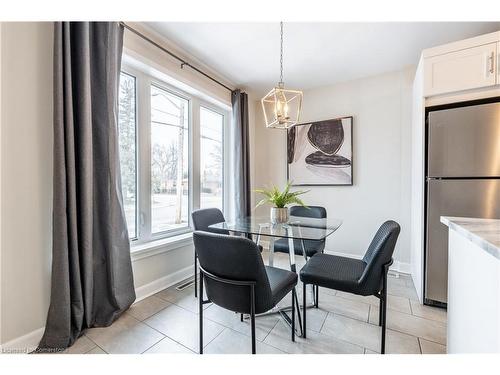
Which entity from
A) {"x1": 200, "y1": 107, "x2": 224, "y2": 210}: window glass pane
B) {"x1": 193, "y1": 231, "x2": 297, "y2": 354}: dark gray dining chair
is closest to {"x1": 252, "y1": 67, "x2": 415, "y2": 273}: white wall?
{"x1": 200, "y1": 107, "x2": 224, "y2": 210}: window glass pane

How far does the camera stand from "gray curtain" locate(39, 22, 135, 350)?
4.74ft

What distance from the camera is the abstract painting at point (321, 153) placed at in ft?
10.3

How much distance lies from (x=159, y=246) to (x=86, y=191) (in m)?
0.93

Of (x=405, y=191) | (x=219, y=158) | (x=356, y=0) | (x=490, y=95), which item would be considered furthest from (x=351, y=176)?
(x=356, y=0)

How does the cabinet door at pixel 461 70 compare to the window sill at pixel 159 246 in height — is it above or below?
above

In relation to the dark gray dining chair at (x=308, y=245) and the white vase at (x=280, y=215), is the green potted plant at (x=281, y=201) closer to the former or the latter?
the white vase at (x=280, y=215)

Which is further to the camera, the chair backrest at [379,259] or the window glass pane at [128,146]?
the window glass pane at [128,146]

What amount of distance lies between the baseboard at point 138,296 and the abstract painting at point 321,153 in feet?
6.88

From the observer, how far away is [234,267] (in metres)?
1.21

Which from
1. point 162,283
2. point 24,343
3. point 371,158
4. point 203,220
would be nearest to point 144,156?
point 203,220

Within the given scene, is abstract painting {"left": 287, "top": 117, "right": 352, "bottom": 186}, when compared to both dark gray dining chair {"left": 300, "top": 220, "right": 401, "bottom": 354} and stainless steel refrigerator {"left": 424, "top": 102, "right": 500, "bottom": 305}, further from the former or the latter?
dark gray dining chair {"left": 300, "top": 220, "right": 401, "bottom": 354}

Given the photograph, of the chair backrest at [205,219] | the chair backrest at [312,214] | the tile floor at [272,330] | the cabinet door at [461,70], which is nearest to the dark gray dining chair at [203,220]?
the chair backrest at [205,219]

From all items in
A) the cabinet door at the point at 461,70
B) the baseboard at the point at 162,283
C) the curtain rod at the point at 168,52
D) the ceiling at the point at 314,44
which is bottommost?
the baseboard at the point at 162,283

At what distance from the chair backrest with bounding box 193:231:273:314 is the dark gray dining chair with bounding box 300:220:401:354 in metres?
0.47
